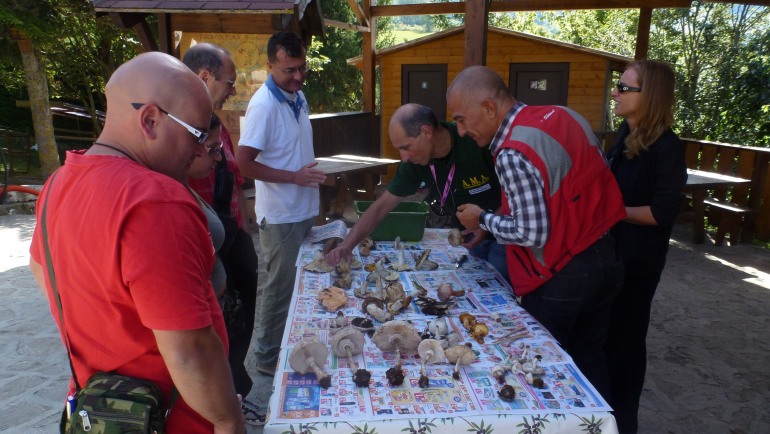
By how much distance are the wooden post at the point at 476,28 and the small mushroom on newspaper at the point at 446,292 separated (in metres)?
2.52

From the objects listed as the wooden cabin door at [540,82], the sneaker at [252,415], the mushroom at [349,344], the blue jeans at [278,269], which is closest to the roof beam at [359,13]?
the wooden cabin door at [540,82]

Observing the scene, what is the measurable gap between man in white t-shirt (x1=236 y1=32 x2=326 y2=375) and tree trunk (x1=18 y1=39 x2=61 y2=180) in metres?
10.3

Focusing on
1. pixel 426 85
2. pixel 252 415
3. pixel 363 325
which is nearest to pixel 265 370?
pixel 252 415

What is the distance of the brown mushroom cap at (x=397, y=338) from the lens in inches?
71.5

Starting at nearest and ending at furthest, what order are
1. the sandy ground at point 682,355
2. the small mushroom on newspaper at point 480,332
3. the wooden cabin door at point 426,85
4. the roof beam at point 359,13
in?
the small mushroom on newspaper at point 480,332, the sandy ground at point 682,355, the roof beam at point 359,13, the wooden cabin door at point 426,85

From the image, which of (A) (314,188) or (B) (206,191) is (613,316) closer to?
(A) (314,188)

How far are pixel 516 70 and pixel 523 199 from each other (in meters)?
9.63

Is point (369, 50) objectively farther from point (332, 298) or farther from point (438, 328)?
point (438, 328)

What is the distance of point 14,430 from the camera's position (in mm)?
3057

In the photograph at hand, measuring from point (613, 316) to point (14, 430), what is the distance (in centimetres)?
345

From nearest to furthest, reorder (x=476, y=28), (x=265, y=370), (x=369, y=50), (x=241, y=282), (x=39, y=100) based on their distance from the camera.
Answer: (x=241, y=282) < (x=265, y=370) < (x=476, y=28) < (x=369, y=50) < (x=39, y=100)

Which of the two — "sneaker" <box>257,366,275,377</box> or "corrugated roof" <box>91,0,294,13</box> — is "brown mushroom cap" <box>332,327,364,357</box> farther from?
"corrugated roof" <box>91,0,294,13</box>

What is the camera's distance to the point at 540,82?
10.8 meters

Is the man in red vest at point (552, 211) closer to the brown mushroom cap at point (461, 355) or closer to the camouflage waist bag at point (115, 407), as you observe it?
the brown mushroom cap at point (461, 355)
